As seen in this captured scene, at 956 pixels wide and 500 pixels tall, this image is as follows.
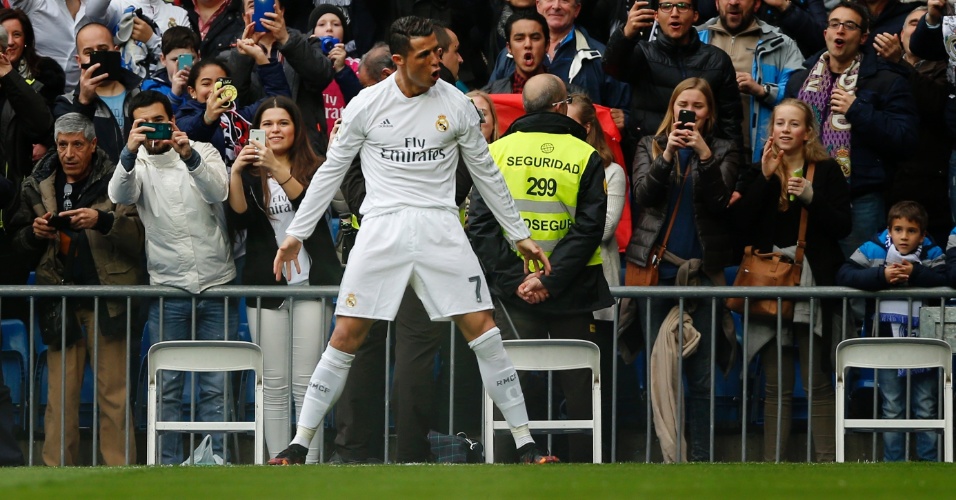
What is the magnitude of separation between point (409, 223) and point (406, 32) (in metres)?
1.01

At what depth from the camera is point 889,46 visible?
1027cm

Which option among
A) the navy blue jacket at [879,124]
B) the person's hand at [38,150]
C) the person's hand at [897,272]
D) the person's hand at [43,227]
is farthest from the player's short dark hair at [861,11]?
the person's hand at [38,150]

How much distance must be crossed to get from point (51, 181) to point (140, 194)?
768 millimetres

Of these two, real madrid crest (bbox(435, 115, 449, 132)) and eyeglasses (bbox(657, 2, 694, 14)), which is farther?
eyeglasses (bbox(657, 2, 694, 14))

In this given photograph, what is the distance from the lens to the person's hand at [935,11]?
977 centimetres

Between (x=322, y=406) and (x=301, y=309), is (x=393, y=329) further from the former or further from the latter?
(x=322, y=406)

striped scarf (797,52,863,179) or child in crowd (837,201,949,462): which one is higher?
striped scarf (797,52,863,179)

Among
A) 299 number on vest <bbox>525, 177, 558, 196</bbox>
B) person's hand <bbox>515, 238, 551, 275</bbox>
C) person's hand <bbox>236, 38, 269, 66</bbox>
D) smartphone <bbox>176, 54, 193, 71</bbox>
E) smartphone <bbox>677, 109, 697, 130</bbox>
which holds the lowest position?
person's hand <bbox>515, 238, 551, 275</bbox>

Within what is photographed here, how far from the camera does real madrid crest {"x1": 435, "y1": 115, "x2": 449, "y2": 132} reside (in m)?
7.97

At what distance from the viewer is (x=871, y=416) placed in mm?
9469

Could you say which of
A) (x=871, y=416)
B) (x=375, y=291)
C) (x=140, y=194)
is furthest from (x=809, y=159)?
(x=140, y=194)

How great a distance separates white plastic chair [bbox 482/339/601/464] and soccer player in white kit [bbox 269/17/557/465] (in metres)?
0.21

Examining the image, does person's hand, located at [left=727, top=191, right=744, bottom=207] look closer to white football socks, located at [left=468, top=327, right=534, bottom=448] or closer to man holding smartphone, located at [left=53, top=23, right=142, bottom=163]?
white football socks, located at [left=468, top=327, right=534, bottom=448]

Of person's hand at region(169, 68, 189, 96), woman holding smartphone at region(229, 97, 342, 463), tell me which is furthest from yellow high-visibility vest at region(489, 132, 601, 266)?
person's hand at region(169, 68, 189, 96)
